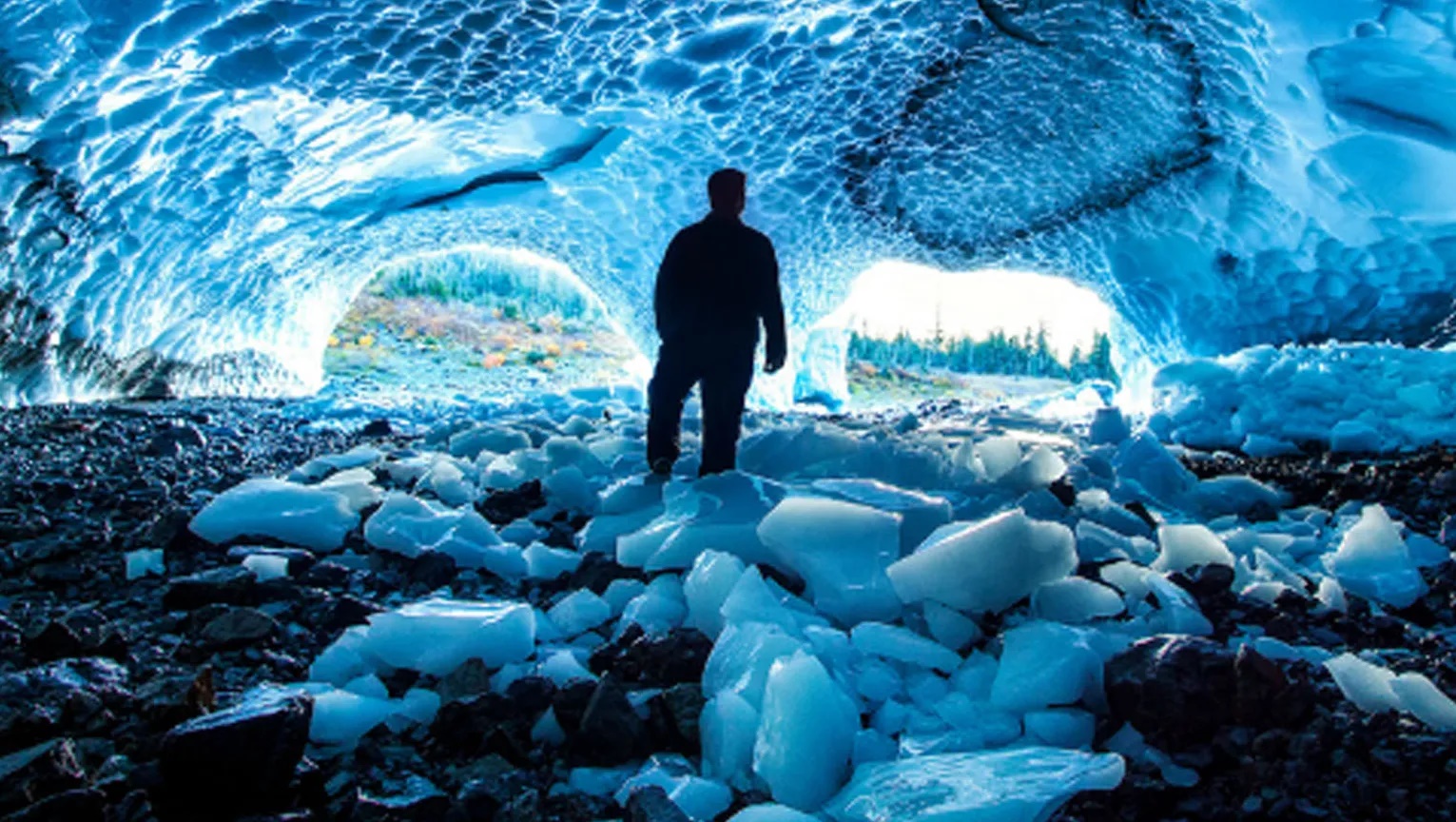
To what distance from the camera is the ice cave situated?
48.8 inches

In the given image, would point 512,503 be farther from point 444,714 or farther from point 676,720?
point 676,720

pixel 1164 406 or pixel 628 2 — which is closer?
pixel 628 2

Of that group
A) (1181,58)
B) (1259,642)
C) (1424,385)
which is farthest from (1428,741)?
(1181,58)

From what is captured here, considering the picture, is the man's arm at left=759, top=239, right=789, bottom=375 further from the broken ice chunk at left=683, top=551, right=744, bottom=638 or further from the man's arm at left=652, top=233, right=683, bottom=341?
the broken ice chunk at left=683, top=551, right=744, bottom=638

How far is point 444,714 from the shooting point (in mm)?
1351

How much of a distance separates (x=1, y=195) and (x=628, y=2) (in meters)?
4.08

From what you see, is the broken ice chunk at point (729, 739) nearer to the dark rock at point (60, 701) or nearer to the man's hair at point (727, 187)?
the dark rock at point (60, 701)

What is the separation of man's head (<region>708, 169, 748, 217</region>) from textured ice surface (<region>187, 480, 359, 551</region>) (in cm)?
172

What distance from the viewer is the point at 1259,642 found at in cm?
155

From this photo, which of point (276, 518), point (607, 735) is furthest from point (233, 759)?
point (276, 518)

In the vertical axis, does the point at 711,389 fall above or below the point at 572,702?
above

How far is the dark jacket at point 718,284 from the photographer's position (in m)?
2.99

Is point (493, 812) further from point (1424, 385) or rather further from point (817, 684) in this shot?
point (1424, 385)

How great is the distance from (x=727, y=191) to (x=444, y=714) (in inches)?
86.4
